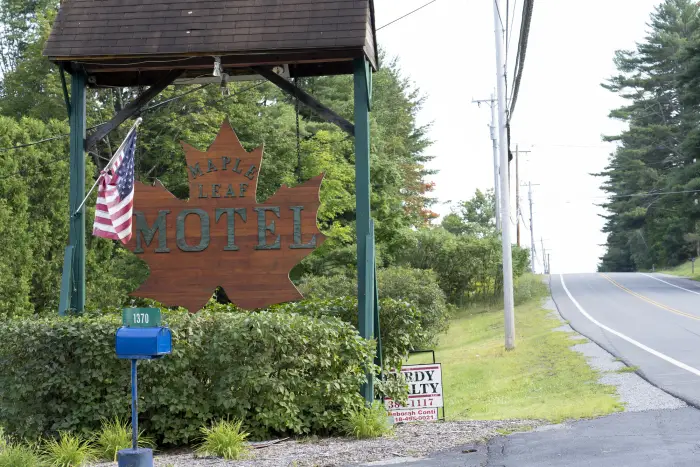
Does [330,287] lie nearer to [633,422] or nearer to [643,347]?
[643,347]

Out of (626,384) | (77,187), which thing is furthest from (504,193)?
(77,187)

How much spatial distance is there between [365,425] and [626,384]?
5.99m

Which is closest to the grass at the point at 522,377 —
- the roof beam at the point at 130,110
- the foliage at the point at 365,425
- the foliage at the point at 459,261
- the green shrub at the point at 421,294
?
the green shrub at the point at 421,294

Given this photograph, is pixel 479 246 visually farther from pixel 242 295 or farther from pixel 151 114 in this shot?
pixel 242 295

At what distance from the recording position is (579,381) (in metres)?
15.5

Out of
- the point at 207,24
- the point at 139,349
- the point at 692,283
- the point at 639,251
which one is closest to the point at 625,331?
the point at 207,24

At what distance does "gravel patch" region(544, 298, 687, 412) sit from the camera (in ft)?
35.6

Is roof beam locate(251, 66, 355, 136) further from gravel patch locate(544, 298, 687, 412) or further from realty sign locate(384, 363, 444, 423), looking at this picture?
gravel patch locate(544, 298, 687, 412)

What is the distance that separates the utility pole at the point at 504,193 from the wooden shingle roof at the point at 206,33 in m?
12.6

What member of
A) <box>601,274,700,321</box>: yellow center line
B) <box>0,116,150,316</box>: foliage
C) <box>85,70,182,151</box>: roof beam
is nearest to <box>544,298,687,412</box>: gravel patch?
<box>85,70,182,151</box>: roof beam

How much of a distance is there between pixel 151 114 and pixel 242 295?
25.6 metres

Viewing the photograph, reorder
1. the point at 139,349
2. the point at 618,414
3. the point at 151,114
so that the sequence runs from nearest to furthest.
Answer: the point at 139,349
the point at 618,414
the point at 151,114

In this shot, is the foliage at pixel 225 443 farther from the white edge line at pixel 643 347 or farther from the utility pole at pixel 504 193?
the utility pole at pixel 504 193

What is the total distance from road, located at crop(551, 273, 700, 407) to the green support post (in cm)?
792
